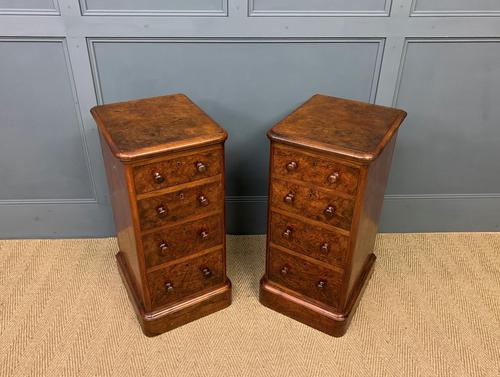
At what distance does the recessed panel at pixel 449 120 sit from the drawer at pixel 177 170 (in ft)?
3.12

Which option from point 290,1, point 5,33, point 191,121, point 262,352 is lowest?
point 262,352

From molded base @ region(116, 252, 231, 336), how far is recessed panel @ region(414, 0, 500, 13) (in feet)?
4.49

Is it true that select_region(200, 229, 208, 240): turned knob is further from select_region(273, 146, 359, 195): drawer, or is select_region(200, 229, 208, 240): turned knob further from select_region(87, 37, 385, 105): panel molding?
select_region(87, 37, 385, 105): panel molding

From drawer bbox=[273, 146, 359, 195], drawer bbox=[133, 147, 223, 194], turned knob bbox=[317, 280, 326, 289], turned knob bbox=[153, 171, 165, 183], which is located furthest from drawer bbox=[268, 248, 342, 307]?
turned knob bbox=[153, 171, 165, 183]

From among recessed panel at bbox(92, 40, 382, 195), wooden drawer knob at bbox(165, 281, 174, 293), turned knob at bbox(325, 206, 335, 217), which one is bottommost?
wooden drawer knob at bbox(165, 281, 174, 293)

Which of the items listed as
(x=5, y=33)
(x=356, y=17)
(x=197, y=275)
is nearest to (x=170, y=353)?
(x=197, y=275)

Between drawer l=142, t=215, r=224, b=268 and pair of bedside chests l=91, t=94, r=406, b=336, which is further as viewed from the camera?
drawer l=142, t=215, r=224, b=268

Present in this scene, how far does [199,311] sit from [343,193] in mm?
786

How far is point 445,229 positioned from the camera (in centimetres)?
218

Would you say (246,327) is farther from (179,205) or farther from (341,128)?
(341,128)

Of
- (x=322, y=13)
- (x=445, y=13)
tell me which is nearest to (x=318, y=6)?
(x=322, y=13)

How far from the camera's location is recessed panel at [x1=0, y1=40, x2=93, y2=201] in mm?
1662

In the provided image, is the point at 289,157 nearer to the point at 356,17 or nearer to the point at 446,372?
the point at 356,17

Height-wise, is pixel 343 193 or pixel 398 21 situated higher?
pixel 398 21
